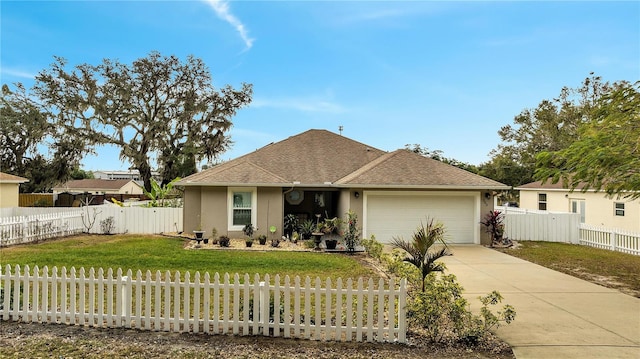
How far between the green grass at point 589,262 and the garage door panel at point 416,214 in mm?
2064

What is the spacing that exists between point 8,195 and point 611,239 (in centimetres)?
3171

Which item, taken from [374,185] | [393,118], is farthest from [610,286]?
[393,118]

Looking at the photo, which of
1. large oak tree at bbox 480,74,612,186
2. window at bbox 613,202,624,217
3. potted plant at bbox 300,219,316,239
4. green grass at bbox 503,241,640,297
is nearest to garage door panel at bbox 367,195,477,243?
green grass at bbox 503,241,640,297

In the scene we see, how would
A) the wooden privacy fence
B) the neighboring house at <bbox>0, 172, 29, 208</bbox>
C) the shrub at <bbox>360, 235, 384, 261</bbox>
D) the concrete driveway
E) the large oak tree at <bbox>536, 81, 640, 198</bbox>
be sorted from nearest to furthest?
the concrete driveway → the large oak tree at <bbox>536, 81, 640, 198</bbox> → the shrub at <bbox>360, 235, 384, 261</bbox> → the wooden privacy fence → the neighboring house at <bbox>0, 172, 29, 208</bbox>

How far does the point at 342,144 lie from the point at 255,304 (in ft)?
54.4

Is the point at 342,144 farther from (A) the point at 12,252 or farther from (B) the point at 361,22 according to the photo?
(A) the point at 12,252

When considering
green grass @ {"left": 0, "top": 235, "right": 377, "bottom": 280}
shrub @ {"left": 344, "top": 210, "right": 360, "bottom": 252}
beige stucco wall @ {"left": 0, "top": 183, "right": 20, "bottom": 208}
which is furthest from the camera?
beige stucco wall @ {"left": 0, "top": 183, "right": 20, "bottom": 208}

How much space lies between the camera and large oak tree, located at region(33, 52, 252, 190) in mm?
29531

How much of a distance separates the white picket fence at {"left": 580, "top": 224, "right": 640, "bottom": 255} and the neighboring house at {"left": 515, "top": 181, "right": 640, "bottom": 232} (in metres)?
2.05

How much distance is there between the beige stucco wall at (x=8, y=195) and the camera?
901 inches

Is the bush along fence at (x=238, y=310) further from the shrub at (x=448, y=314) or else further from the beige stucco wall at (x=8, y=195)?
the beige stucco wall at (x=8, y=195)

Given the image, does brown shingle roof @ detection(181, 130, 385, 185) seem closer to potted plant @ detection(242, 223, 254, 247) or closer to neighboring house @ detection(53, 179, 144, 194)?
potted plant @ detection(242, 223, 254, 247)

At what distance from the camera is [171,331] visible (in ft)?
17.6

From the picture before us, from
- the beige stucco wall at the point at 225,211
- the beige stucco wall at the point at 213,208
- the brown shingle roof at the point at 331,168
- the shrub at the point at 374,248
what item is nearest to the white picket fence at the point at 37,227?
the brown shingle roof at the point at 331,168
